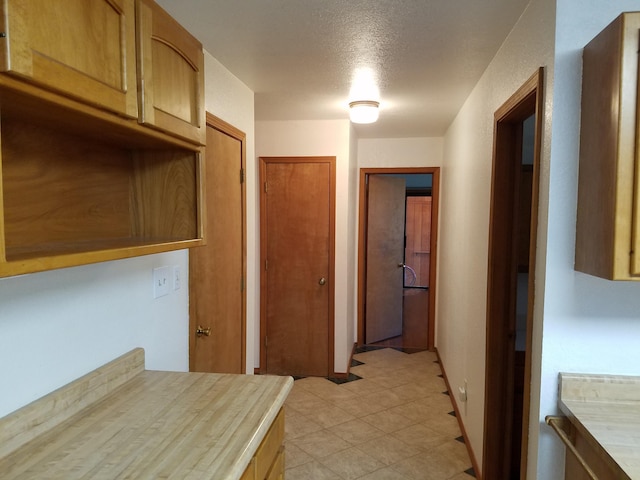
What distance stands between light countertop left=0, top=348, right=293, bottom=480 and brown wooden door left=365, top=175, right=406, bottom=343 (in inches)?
133

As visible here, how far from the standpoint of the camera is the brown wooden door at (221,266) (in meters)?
2.12

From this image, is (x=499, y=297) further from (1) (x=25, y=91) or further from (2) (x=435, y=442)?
(1) (x=25, y=91)

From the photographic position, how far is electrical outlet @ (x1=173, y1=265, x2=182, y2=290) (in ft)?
6.19

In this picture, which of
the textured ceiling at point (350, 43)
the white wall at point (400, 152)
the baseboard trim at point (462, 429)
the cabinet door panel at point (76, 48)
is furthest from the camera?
the white wall at point (400, 152)

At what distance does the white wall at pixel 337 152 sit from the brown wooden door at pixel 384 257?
96 centimetres

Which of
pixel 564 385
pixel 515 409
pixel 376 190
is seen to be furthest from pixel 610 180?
pixel 376 190

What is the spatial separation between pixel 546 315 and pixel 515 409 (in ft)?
3.55

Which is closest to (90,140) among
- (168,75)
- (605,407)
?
(168,75)

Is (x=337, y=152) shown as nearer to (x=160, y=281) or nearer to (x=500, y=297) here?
(x=500, y=297)

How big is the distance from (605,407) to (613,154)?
810 mm

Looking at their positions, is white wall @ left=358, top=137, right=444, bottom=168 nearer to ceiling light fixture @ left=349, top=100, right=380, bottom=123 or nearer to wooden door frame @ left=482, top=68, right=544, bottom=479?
ceiling light fixture @ left=349, top=100, right=380, bottom=123

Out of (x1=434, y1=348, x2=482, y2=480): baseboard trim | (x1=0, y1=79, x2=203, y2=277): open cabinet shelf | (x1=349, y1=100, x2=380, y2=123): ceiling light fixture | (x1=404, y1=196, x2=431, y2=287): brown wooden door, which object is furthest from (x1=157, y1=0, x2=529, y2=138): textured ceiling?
→ (x1=404, y1=196, x2=431, y2=287): brown wooden door

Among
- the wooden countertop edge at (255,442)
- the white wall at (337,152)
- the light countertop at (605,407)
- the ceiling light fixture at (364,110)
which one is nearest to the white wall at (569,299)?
the light countertop at (605,407)

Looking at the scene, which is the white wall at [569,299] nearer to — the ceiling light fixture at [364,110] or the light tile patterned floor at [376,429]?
the light tile patterned floor at [376,429]
